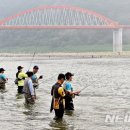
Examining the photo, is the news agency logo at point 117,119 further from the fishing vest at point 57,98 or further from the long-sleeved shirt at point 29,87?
the long-sleeved shirt at point 29,87

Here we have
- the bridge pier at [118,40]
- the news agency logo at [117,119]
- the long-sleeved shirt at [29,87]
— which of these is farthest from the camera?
the bridge pier at [118,40]

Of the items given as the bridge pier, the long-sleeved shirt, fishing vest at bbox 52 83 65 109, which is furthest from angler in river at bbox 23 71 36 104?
the bridge pier

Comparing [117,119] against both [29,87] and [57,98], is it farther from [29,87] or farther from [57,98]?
[29,87]

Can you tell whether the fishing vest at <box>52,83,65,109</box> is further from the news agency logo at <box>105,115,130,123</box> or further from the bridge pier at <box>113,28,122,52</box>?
the bridge pier at <box>113,28,122,52</box>

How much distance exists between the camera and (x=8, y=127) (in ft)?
52.4

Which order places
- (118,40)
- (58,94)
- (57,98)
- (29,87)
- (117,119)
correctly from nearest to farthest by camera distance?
1. (58,94)
2. (57,98)
3. (117,119)
4. (29,87)
5. (118,40)

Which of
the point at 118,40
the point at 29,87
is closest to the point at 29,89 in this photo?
the point at 29,87

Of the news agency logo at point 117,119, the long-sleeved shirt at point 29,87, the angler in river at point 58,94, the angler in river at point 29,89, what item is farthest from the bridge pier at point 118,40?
the angler in river at point 58,94

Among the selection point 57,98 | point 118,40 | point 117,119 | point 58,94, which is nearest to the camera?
point 58,94

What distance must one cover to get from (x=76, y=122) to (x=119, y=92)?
11.5 m

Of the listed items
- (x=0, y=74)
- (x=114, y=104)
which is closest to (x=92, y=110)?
(x=114, y=104)

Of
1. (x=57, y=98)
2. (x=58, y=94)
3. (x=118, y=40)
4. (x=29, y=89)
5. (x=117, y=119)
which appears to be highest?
(x=118, y=40)

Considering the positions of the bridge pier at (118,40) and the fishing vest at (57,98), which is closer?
the fishing vest at (57,98)

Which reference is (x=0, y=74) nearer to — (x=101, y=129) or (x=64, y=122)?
(x=64, y=122)
